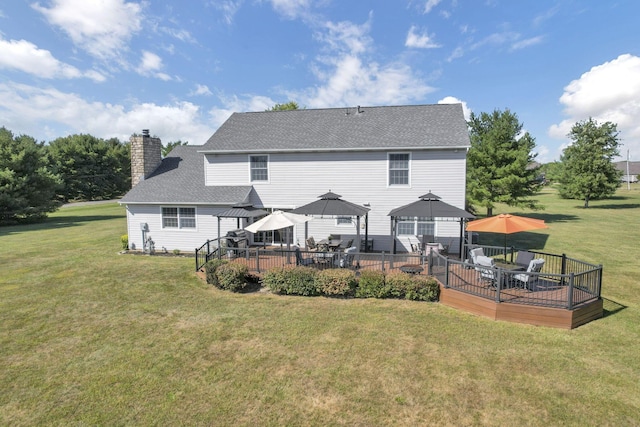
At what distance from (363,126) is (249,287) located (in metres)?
11.2

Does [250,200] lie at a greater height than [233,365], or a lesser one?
greater

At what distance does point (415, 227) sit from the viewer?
16.6 meters

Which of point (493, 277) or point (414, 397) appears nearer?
point (414, 397)

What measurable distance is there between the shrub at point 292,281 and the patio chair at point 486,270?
549cm

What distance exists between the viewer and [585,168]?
44.7 m

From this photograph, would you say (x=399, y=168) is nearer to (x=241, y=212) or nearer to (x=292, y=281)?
(x=241, y=212)

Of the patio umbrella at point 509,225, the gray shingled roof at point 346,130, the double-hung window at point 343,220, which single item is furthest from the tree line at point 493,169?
the patio umbrella at point 509,225

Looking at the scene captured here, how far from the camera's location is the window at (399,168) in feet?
54.3

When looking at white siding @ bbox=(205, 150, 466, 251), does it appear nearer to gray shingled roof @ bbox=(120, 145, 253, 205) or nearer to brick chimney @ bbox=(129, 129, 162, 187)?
gray shingled roof @ bbox=(120, 145, 253, 205)

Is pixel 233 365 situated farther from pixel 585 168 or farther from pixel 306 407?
pixel 585 168

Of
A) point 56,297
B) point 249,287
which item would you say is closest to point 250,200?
point 249,287

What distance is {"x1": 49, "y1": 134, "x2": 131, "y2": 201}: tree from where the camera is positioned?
193 feet

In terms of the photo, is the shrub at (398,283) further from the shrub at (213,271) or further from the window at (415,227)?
the shrub at (213,271)

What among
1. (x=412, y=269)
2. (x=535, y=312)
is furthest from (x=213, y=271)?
(x=535, y=312)
